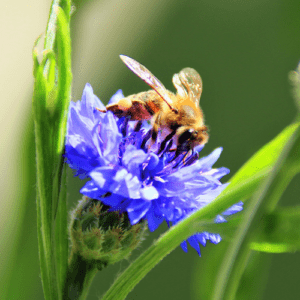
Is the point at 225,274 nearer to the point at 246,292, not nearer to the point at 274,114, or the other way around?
the point at 246,292

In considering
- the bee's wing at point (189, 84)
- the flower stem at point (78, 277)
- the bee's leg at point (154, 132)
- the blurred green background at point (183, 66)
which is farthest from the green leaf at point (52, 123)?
the blurred green background at point (183, 66)

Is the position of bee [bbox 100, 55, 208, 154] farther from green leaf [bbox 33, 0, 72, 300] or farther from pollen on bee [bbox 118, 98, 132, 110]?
green leaf [bbox 33, 0, 72, 300]

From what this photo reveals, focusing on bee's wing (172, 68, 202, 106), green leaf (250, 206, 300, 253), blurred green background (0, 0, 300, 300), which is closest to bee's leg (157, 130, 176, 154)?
bee's wing (172, 68, 202, 106)

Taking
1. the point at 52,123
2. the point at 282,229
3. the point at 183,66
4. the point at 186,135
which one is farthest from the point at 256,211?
the point at 183,66

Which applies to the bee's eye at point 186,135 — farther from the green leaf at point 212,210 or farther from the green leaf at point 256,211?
the green leaf at point 256,211

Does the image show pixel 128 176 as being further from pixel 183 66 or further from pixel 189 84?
pixel 183 66

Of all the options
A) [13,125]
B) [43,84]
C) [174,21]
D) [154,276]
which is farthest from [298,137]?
[174,21]
